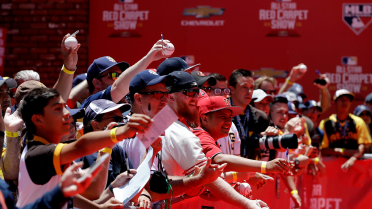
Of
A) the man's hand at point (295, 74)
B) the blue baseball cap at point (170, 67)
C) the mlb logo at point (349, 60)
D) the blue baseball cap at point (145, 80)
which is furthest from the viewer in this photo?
the mlb logo at point (349, 60)

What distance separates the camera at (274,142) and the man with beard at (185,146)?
0.60 meters

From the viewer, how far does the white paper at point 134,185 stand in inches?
89.5

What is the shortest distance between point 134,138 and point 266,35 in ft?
16.6

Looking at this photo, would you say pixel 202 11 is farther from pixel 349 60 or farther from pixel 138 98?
pixel 138 98

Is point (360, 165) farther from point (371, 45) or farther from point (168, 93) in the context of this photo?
point (168, 93)

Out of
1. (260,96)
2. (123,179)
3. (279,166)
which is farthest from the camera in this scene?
(260,96)

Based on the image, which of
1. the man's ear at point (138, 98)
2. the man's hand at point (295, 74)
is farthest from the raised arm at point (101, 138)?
the man's hand at point (295, 74)

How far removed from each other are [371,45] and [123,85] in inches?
206

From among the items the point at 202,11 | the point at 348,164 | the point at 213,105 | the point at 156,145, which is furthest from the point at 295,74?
the point at 156,145

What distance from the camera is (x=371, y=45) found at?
7285mm

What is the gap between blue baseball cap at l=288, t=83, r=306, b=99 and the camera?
6.95m

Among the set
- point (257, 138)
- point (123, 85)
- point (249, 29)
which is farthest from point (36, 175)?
point (249, 29)

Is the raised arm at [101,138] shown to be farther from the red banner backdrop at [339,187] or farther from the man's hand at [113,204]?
the red banner backdrop at [339,187]

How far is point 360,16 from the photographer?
726 centimetres
